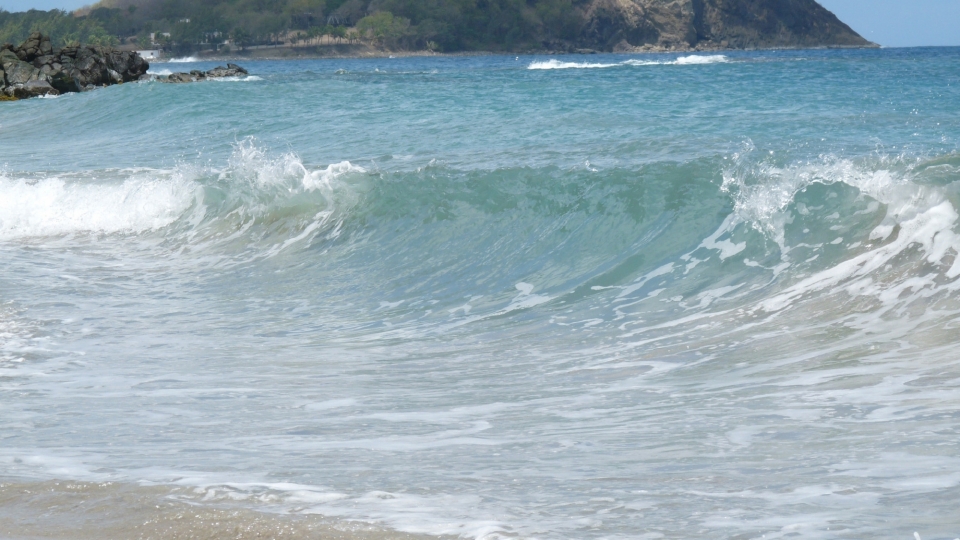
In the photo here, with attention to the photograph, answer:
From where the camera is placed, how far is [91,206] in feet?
38.4

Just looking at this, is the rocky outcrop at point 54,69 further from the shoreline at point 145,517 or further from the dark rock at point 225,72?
the shoreline at point 145,517

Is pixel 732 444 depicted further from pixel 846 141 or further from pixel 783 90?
pixel 783 90

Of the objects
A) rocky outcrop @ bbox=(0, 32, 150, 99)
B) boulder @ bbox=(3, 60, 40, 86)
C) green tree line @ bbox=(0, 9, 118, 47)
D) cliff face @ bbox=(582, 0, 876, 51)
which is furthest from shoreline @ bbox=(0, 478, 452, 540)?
cliff face @ bbox=(582, 0, 876, 51)

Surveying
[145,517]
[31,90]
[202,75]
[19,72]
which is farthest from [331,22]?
[145,517]

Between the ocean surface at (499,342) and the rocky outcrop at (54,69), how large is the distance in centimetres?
2758

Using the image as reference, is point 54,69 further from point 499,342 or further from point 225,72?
point 499,342

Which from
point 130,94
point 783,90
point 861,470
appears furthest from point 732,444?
point 130,94

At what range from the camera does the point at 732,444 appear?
12.7 ft

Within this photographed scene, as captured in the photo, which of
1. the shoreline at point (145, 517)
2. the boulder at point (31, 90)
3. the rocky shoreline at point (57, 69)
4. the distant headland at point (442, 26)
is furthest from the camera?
the distant headland at point (442, 26)

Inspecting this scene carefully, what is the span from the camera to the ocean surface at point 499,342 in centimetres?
335

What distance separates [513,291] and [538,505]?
4.16 m

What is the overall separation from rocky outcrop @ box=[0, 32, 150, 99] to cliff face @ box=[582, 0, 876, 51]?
114 metres

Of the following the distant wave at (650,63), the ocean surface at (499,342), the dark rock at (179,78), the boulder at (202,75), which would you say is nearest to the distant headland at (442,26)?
the distant wave at (650,63)

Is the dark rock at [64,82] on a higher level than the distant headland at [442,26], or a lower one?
lower
